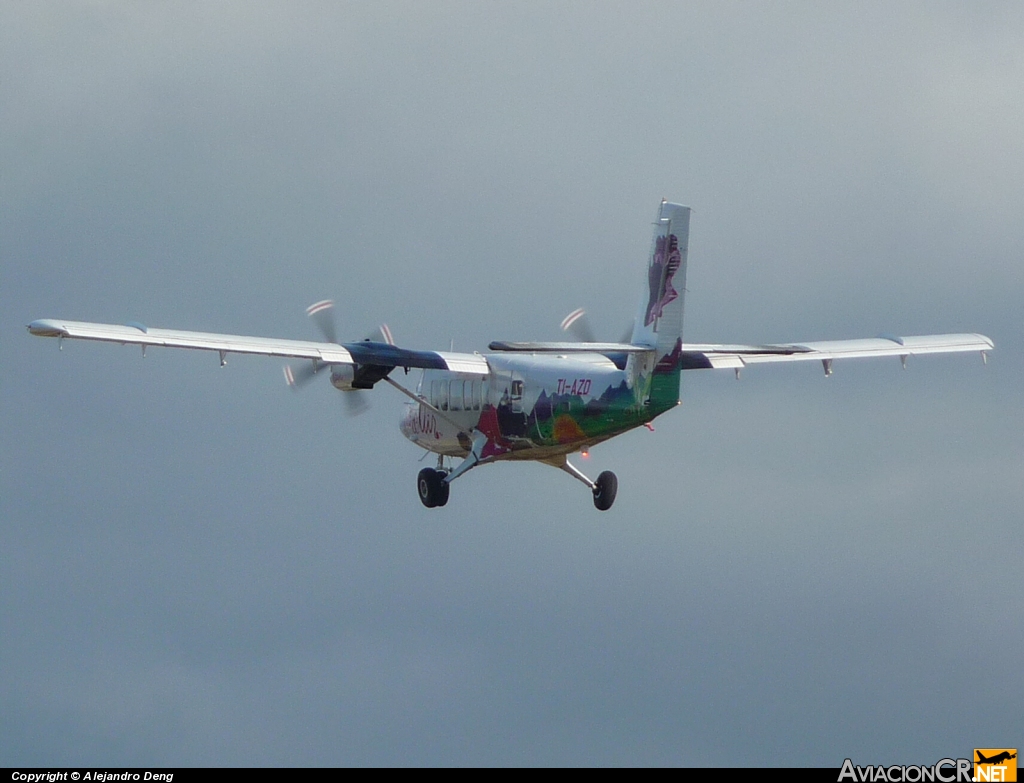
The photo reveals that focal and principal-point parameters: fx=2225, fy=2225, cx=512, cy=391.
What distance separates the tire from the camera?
65375 mm

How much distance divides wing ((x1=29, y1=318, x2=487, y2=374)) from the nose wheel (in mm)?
3847

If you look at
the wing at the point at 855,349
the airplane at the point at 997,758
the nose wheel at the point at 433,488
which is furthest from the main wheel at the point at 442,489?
the airplane at the point at 997,758

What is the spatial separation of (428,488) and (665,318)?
1108 centimetres

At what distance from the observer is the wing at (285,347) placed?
58.3 metres

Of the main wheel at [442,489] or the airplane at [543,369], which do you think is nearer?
the airplane at [543,369]

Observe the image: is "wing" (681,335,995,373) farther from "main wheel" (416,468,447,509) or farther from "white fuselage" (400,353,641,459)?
"main wheel" (416,468,447,509)

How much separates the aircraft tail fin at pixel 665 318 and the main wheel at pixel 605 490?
5.96 metres

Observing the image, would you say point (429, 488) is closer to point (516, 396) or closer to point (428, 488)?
point (428, 488)

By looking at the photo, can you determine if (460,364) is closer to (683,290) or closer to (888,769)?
(683,290)

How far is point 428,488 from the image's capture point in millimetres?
65438

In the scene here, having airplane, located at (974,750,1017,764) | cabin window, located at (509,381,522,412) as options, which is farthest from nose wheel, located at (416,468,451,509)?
airplane, located at (974,750,1017,764)

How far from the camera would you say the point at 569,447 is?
6081 cm

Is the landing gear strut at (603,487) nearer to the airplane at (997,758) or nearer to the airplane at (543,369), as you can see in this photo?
the airplane at (543,369)

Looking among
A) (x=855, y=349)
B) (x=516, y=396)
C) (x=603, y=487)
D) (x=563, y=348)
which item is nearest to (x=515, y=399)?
(x=516, y=396)
